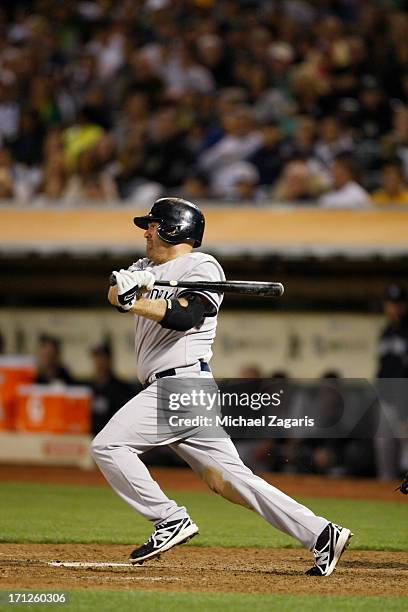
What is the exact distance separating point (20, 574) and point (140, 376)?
41.6 inches

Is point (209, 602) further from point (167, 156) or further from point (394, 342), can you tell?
point (167, 156)

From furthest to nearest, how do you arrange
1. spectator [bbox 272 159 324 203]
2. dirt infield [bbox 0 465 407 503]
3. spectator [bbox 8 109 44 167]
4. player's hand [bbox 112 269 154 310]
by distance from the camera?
1. spectator [bbox 8 109 44 167]
2. spectator [bbox 272 159 324 203]
3. dirt infield [bbox 0 465 407 503]
4. player's hand [bbox 112 269 154 310]

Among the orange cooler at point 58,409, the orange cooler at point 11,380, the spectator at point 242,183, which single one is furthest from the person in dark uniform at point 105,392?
the spectator at point 242,183

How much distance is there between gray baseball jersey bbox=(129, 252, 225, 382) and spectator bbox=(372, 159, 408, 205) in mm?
6077

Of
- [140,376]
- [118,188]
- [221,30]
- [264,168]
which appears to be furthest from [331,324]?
[140,376]

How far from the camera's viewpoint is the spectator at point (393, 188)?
37.0 ft

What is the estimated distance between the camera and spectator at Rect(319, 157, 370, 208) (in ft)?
37.3

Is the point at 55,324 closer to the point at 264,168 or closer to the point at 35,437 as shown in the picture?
the point at 35,437

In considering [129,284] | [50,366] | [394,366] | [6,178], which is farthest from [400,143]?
[129,284]

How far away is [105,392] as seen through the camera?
39.8 feet

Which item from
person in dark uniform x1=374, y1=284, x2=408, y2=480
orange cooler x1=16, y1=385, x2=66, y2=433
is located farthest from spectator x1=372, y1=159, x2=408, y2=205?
orange cooler x1=16, y1=385, x2=66, y2=433

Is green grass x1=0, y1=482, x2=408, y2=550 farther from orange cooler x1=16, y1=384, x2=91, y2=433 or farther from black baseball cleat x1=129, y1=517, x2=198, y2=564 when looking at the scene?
orange cooler x1=16, y1=384, x2=91, y2=433

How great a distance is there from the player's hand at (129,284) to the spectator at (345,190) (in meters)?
6.42

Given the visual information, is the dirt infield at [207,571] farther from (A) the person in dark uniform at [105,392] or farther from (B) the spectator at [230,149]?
(B) the spectator at [230,149]
